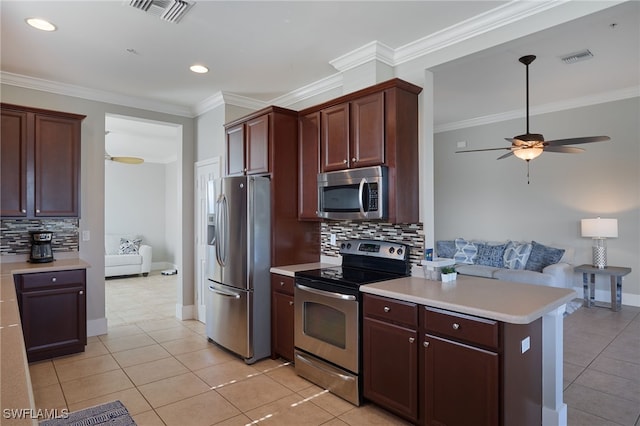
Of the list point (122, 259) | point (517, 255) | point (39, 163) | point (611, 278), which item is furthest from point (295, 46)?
point (122, 259)

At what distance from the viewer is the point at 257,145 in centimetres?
382

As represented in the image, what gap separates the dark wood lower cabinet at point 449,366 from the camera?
196cm

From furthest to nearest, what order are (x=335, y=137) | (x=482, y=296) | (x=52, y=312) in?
1. (x=52, y=312)
2. (x=335, y=137)
3. (x=482, y=296)

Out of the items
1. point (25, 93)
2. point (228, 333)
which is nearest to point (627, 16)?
point (228, 333)

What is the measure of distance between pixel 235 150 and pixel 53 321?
2415 millimetres

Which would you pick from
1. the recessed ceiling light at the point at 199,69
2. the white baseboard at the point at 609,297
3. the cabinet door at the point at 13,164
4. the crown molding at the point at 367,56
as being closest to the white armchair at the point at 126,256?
the cabinet door at the point at 13,164

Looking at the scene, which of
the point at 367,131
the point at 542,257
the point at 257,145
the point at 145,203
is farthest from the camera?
the point at 145,203

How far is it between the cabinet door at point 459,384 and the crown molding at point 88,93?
4319 mm

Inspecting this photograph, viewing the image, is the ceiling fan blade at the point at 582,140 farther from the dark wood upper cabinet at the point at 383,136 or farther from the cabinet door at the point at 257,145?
the cabinet door at the point at 257,145

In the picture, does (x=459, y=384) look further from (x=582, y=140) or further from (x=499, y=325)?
(x=582, y=140)

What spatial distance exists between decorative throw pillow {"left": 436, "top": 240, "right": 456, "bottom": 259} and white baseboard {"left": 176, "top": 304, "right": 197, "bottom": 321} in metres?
4.04

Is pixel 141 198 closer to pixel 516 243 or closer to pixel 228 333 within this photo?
pixel 228 333

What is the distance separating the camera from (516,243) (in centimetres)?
577

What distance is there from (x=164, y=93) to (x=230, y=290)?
8.28ft
